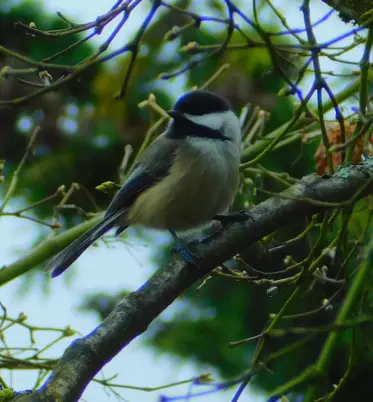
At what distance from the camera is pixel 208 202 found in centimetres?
221

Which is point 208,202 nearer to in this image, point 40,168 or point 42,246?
point 42,246

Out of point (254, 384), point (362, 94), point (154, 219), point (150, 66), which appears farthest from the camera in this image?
point (150, 66)

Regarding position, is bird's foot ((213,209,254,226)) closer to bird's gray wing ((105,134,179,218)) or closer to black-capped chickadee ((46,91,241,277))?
black-capped chickadee ((46,91,241,277))

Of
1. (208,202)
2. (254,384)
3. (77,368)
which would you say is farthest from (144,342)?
(77,368)

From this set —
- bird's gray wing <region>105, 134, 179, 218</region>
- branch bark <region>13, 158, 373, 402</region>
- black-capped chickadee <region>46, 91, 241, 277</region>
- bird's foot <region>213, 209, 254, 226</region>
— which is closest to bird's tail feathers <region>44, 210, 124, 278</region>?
black-capped chickadee <region>46, 91, 241, 277</region>

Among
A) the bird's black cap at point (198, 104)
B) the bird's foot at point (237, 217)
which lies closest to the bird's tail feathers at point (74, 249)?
the bird's foot at point (237, 217)

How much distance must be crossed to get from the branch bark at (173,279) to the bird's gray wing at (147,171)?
0.73 meters

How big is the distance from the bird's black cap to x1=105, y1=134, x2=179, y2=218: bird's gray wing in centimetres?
10

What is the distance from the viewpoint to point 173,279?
149 centimetres

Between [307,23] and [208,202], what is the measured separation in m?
0.93

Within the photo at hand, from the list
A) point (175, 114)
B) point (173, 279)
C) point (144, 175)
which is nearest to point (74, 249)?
point (144, 175)

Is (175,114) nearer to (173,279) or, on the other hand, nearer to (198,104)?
(198,104)

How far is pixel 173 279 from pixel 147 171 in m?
0.90

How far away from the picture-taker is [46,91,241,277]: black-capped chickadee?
7.19 ft
